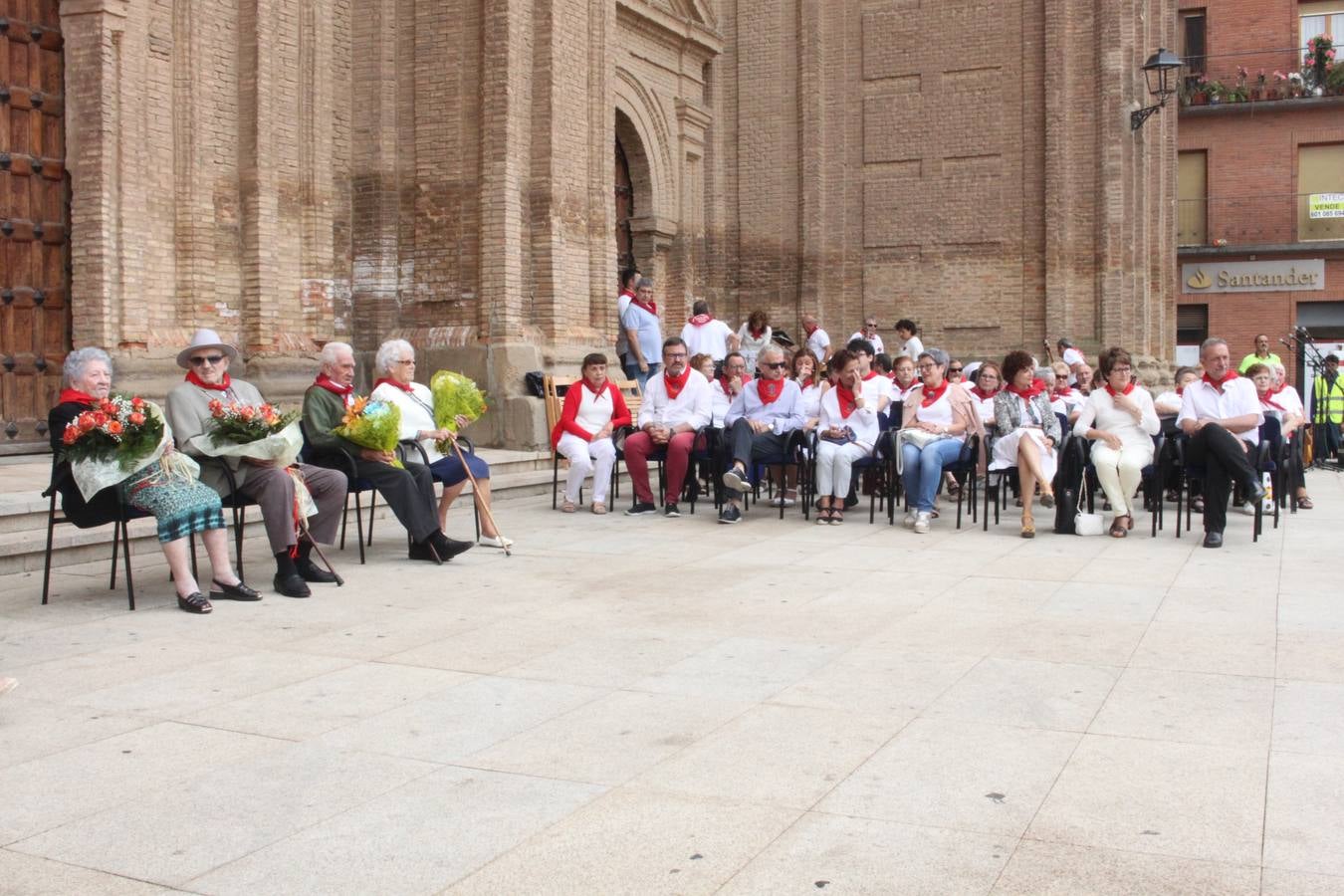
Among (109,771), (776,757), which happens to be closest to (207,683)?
(109,771)

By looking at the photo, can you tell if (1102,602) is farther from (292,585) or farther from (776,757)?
(292,585)

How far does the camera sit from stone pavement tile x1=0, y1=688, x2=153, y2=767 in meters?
4.23

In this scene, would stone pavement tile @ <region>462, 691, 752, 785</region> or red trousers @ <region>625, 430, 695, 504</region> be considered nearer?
stone pavement tile @ <region>462, 691, 752, 785</region>

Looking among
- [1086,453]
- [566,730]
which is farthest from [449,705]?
[1086,453]

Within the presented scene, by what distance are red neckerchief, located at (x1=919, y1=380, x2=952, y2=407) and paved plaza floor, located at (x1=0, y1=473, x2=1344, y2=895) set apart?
2787mm

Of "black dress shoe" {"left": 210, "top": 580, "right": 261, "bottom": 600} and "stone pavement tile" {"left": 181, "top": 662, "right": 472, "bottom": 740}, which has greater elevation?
"black dress shoe" {"left": 210, "top": 580, "right": 261, "bottom": 600}

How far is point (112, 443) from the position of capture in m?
6.43

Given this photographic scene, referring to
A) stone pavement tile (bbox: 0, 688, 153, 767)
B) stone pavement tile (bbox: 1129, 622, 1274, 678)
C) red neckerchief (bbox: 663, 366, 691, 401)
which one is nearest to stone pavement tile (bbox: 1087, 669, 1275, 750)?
stone pavement tile (bbox: 1129, 622, 1274, 678)

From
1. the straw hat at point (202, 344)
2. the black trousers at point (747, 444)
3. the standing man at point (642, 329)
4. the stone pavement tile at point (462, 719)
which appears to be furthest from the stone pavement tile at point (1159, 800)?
the standing man at point (642, 329)

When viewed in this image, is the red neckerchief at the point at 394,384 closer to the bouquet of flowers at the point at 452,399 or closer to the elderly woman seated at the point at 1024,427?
the bouquet of flowers at the point at 452,399

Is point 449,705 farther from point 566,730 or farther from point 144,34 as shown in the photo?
point 144,34

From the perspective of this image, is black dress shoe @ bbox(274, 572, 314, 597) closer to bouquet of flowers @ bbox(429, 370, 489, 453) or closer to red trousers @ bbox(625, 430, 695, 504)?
bouquet of flowers @ bbox(429, 370, 489, 453)

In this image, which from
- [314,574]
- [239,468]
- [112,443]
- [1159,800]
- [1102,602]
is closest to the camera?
[1159,800]

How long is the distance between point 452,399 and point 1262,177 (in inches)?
1173
